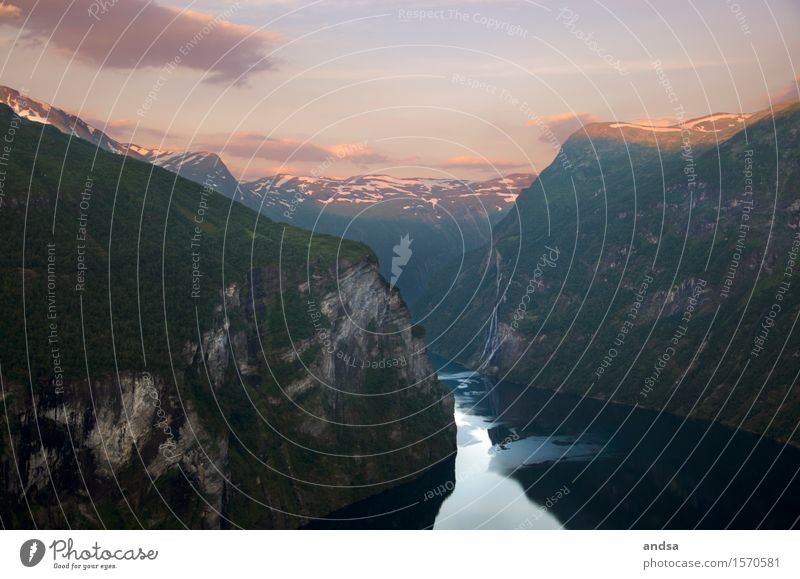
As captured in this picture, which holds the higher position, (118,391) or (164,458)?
(118,391)

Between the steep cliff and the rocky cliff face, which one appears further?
the steep cliff

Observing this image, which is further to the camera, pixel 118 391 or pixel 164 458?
pixel 164 458

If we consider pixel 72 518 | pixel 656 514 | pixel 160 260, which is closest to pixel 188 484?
pixel 72 518

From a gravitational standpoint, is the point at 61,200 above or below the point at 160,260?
above

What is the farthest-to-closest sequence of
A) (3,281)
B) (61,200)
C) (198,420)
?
(61,200)
(198,420)
(3,281)

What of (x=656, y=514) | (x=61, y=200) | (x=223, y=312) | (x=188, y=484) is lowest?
(x=656, y=514)

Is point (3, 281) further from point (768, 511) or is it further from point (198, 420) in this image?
point (768, 511)

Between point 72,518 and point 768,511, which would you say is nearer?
point 72,518

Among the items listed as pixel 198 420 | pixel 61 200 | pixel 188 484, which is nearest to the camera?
pixel 188 484

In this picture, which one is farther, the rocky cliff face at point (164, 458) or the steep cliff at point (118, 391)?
the steep cliff at point (118, 391)
